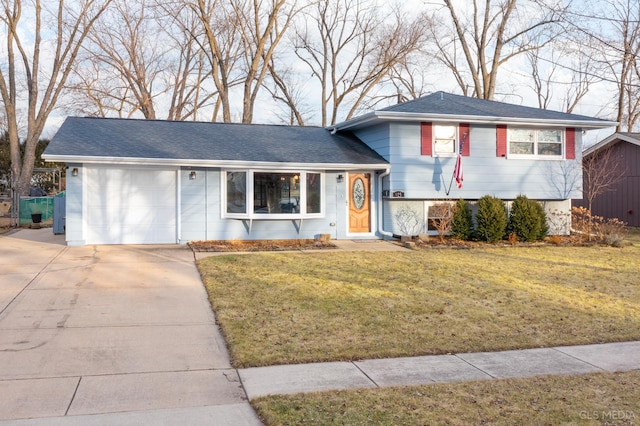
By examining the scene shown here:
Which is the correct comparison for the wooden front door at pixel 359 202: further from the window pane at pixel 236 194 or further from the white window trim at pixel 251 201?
the window pane at pixel 236 194

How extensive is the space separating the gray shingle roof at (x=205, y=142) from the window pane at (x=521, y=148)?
13.0 ft

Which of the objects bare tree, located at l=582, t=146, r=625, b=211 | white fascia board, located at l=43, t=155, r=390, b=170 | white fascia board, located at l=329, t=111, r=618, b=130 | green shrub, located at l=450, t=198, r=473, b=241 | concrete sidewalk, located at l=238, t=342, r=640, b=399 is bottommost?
concrete sidewalk, located at l=238, t=342, r=640, b=399

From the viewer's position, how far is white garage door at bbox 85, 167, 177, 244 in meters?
14.4

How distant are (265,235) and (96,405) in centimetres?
1102

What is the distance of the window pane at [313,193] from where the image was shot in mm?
15656

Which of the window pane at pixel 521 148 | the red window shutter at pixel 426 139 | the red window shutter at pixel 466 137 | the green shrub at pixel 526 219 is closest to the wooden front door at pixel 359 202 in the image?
the red window shutter at pixel 426 139

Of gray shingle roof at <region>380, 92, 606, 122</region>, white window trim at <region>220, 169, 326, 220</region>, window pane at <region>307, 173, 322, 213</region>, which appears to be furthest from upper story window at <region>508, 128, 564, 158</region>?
white window trim at <region>220, 169, 326, 220</region>

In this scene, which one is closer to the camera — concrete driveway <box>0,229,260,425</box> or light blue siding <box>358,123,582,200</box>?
concrete driveway <box>0,229,260,425</box>

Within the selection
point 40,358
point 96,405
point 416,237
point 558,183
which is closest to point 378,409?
point 96,405

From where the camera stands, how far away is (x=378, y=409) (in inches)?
177

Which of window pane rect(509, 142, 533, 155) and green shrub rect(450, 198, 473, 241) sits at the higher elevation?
window pane rect(509, 142, 533, 155)

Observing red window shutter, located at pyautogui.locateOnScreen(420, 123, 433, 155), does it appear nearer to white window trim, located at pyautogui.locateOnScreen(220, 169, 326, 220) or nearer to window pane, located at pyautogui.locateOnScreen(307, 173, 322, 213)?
window pane, located at pyautogui.locateOnScreen(307, 173, 322, 213)

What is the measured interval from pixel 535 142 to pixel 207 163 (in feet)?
31.5

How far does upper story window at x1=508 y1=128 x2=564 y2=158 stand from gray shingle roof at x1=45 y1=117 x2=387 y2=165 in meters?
4.06
